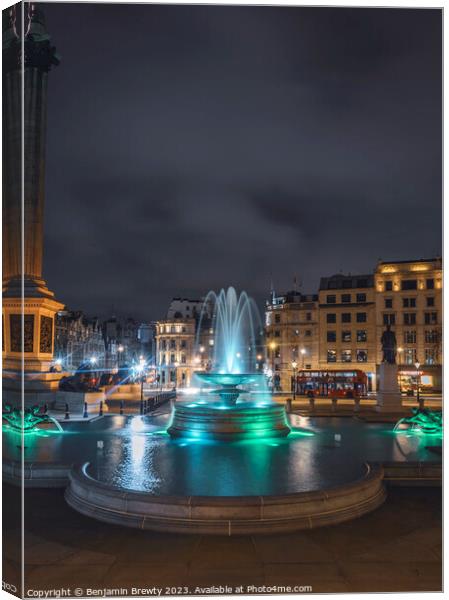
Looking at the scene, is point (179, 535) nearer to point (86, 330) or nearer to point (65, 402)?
point (65, 402)

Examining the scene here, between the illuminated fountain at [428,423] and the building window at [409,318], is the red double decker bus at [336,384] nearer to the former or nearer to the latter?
the building window at [409,318]

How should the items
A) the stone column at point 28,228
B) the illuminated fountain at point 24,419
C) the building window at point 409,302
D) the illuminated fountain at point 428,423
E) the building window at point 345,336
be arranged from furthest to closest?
1. the building window at point 345,336
2. the building window at point 409,302
3. the stone column at point 28,228
4. the illuminated fountain at point 428,423
5. the illuminated fountain at point 24,419

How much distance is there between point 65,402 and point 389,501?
20011 mm

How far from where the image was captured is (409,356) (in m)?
65.4

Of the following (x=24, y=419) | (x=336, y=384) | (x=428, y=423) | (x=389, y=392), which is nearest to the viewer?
(x=24, y=419)

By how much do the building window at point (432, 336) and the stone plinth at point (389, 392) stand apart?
4042 centimetres

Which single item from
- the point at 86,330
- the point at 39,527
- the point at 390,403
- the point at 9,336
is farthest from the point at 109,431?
the point at 86,330

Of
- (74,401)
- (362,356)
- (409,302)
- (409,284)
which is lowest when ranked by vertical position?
(362,356)

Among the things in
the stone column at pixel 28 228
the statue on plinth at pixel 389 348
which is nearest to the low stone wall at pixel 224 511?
the stone column at pixel 28 228

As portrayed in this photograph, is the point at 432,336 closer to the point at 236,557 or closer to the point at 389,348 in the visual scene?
the point at 389,348

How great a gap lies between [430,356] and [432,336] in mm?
2700

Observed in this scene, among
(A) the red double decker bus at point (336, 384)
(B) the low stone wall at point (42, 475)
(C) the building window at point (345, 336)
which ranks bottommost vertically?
(A) the red double decker bus at point (336, 384)

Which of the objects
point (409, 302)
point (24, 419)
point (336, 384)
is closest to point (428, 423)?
point (24, 419)

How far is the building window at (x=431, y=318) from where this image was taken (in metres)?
66.1
